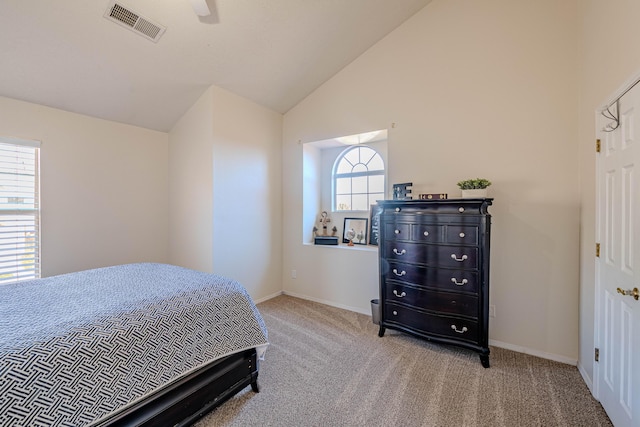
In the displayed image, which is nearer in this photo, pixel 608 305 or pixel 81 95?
pixel 608 305

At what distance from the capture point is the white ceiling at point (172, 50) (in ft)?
7.32

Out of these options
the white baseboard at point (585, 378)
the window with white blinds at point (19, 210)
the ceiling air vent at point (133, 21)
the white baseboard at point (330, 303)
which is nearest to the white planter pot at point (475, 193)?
the white baseboard at point (585, 378)

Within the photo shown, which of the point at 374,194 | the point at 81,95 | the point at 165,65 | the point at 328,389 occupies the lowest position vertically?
the point at 328,389

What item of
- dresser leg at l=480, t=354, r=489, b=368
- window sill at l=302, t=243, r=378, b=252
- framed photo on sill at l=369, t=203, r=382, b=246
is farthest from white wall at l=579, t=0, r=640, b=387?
framed photo on sill at l=369, t=203, r=382, b=246

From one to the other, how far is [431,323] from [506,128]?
1992 millimetres

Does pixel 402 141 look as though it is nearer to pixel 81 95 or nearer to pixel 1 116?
pixel 81 95

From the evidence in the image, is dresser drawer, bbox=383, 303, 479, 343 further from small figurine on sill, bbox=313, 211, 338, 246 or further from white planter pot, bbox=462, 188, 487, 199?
small figurine on sill, bbox=313, 211, 338, 246

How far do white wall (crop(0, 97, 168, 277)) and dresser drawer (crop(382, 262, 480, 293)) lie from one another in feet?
10.4

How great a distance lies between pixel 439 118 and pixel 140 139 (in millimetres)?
3787

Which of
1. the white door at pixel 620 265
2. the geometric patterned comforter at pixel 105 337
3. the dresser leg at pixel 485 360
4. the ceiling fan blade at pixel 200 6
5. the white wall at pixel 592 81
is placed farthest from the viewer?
the dresser leg at pixel 485 360

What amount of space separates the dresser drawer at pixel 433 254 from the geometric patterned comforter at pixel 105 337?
1.45 meters

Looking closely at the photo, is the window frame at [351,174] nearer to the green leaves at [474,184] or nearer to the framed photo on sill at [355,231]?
the framed photo on sill at [355,231]

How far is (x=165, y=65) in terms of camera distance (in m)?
2.80

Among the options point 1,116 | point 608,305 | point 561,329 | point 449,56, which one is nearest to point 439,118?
point 449,56
